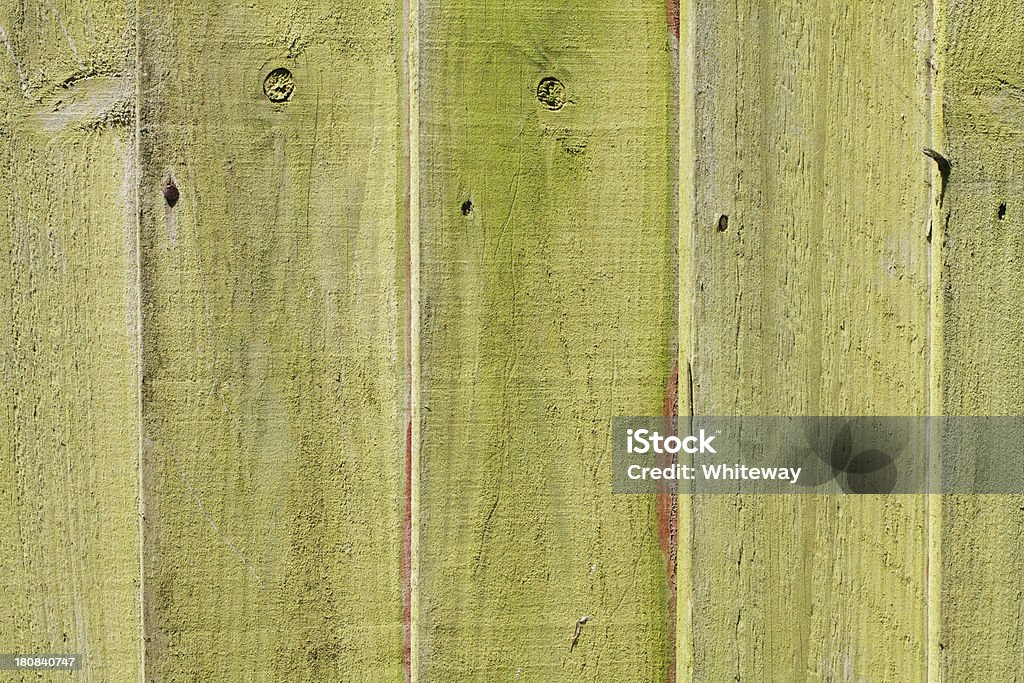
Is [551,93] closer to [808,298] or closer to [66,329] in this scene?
[808,298]

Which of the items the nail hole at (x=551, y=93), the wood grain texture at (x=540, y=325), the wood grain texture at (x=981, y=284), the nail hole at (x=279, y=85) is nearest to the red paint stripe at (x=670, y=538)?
the wood grain texture at (x=540, y=325)

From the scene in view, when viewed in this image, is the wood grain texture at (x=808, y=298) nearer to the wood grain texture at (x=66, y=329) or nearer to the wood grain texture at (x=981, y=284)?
the wood grain texture at (x=981, y=284)

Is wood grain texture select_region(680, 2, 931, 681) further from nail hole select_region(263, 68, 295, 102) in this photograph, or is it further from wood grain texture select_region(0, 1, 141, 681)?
wood grain texture select_region(0, 1, 141, 681)

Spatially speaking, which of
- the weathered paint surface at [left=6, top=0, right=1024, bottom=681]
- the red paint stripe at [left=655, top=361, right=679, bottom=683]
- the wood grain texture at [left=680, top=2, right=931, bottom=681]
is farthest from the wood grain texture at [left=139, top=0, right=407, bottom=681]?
the wood grain texture at [left=680, top=2, right=931, bottom=681]

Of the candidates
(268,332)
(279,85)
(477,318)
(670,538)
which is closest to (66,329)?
(268,332)

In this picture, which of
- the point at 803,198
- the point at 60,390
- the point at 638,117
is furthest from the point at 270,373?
the point at 803,198
